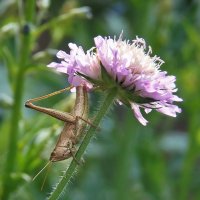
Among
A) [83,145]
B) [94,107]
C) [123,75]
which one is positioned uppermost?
[94,107]

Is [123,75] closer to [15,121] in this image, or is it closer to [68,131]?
[68,131]

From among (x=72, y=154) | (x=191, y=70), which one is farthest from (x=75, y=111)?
(x=191, y=70)

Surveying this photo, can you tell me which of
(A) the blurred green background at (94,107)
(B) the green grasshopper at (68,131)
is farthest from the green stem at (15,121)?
(B) the green grasshopper at (68,131)

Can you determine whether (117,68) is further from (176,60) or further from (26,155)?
(176,60)

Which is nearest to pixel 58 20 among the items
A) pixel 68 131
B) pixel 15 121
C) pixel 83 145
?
pixel 15 121

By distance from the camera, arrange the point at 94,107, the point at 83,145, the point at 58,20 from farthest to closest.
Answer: the point at 94,107 < the point at 58,20 < the point at 83,145
